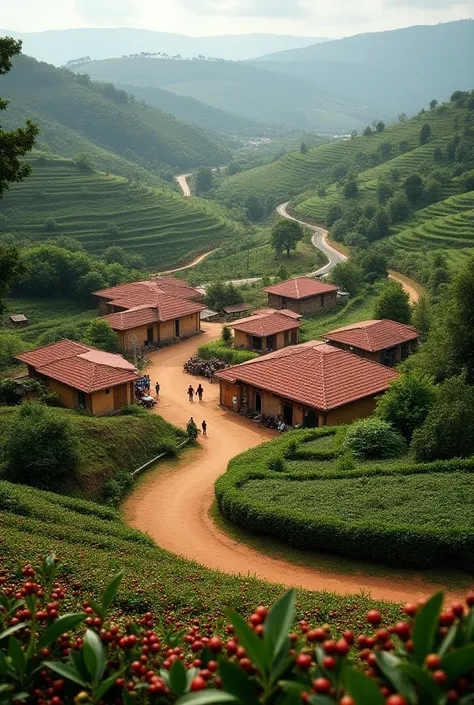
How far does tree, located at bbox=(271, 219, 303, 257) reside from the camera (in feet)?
242

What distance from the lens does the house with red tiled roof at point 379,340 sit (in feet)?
137

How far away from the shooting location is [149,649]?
19.7 ft

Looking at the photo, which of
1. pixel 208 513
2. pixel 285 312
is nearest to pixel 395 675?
pixel 208 513

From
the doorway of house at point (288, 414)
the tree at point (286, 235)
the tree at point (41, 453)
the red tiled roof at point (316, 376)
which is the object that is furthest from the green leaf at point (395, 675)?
the tree at point (286, 235)

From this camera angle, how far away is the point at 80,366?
3469 centimetres

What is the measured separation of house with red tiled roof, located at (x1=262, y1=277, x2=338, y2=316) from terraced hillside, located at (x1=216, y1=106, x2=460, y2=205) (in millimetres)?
52588

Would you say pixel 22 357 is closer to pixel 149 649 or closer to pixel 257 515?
pixel 257 515

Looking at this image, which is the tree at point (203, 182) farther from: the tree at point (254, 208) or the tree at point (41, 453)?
the tree at point (41, 453)

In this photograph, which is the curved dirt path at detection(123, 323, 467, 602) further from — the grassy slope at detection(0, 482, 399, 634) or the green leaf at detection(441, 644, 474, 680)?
the green leaf at detection(441, 644, 474, 680)

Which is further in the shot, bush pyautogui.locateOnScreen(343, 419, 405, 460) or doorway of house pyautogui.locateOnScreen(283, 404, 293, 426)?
doorway of house pyautogui.locateOnScreen(283, 404, 293, 426)

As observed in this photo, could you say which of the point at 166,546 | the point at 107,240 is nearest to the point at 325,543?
the point at 166,546

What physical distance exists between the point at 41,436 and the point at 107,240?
55656 mm

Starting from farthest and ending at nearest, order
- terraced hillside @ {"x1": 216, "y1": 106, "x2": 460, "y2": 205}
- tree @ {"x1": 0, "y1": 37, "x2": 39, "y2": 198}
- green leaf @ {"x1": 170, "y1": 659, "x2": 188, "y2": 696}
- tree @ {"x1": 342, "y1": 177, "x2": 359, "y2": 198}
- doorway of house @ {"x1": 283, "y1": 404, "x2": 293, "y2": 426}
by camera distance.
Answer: terraced hillside @ {"x1": 216, "y1": 106, "x2": 460, "y2": 205} < tree @ {"x1": 342, "y1": 177, "x2": 359, "y2": 198} < doorway of house @ {"x1": 283, "y1": 404, "x2": 293, "y2": 426} < tree @ {"x1": 0, "y1": 37, "x2": 39, "y2": 198} < green leaf @ {"x1": 170, "y1": 659, "x2": 188, "y2": 696}

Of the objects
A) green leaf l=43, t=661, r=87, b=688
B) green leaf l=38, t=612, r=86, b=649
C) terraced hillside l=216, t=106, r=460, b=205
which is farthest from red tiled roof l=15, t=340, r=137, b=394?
terraced hillside l=216, t=106, r=460, b=205
